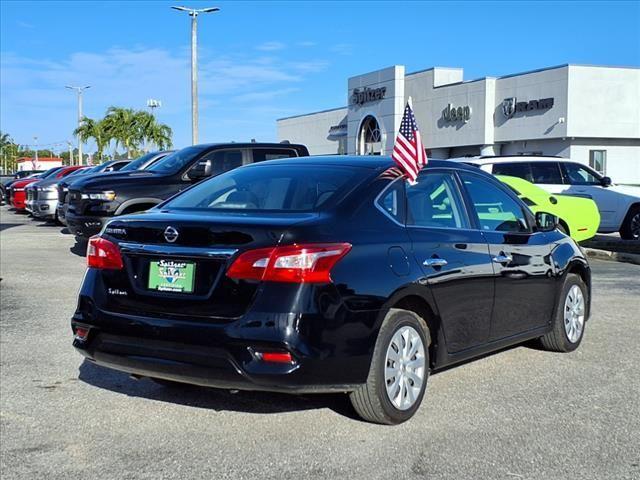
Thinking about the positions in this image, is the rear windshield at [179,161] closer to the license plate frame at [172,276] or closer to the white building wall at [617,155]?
the license plate frame at [172,276]

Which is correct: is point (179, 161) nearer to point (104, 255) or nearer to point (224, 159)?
point (224, 159)

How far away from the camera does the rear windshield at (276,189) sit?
5.00 m

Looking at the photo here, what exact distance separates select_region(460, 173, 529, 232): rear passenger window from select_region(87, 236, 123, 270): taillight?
2.64 metres

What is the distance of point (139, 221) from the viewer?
474cm

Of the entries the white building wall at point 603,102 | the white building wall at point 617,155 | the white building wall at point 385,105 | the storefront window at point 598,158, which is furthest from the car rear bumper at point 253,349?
the white building wall at point 385,105

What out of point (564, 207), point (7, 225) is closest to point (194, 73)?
point (7, 225)

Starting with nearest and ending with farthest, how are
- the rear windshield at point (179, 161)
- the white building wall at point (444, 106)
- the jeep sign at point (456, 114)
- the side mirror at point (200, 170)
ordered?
the side mirror at point (200, 170) < the rear windshield at point (179, 161) < the white building wall at point (444, 106) < the jeep sign at point (456, 114)

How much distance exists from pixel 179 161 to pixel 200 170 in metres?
0.80

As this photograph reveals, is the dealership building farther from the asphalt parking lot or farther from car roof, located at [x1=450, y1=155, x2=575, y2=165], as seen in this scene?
the asphalt parking lot

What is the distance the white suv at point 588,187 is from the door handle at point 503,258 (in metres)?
9.30

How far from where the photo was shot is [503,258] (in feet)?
19.1

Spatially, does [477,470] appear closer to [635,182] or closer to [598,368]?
[598,368]

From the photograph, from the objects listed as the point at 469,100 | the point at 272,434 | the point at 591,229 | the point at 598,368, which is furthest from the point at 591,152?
the point at 272,434

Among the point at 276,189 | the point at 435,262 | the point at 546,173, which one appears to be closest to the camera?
the point at 435,262
